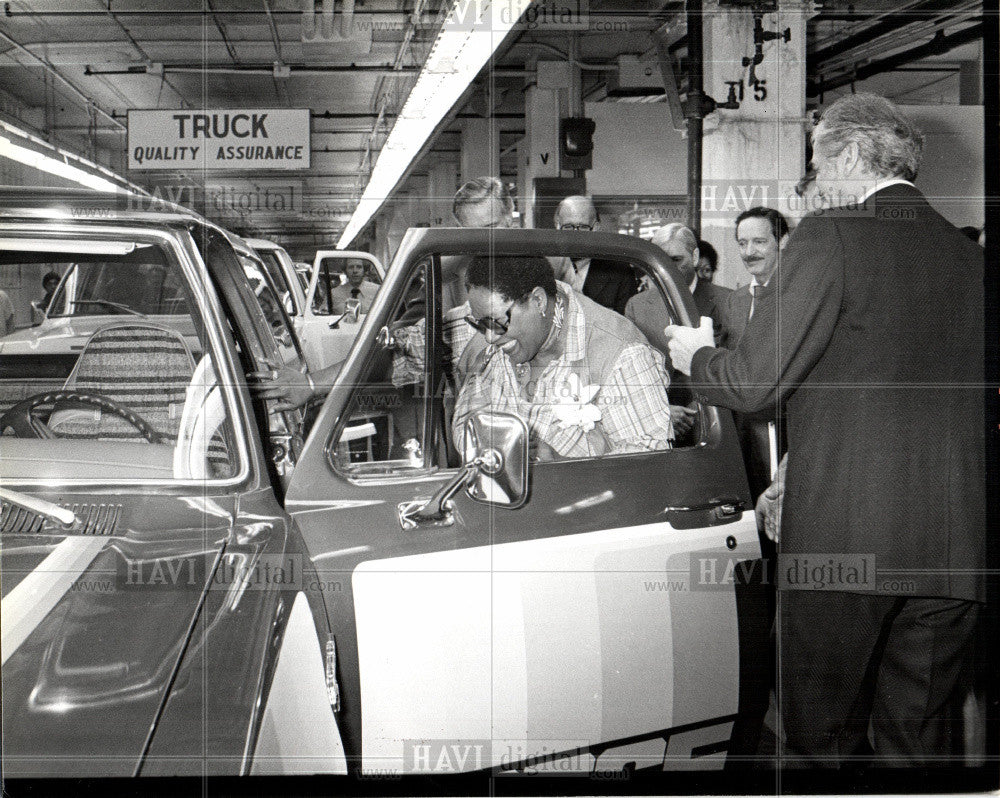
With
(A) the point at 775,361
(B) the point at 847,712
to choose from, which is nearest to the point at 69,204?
(A) the point at 775,361

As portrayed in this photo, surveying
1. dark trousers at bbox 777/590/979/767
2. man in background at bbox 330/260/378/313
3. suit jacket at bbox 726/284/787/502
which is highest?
man in background at bbox 330/260/378/313

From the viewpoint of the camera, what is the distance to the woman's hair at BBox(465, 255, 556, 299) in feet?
6.96

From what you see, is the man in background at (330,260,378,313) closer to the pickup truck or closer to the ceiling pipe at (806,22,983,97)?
the pickup truck

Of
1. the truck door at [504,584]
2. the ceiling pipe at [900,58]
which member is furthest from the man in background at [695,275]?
the ceiling pipe at [900,58]

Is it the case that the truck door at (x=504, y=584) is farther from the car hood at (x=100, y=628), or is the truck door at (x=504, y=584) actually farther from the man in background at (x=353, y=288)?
the car hood at (x=100, y=628)

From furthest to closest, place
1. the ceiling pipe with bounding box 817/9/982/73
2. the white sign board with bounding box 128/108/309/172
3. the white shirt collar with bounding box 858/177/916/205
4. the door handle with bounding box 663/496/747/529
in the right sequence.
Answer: the ceiling pipe with bounding box 817/9/982/73 → the white sign board with bounding box 128/108/309/172 → the door handle with bounding box 663/496/747/529 → the white shirt collar with bounding box 858/177/916/205

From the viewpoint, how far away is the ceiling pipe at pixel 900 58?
4820 mm

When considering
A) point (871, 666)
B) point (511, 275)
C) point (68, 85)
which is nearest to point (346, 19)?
point (68, 85)

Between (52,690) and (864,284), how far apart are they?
1.62 meters

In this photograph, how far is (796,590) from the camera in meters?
2.16

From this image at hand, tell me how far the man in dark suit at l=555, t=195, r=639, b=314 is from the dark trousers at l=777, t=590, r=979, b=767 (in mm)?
749

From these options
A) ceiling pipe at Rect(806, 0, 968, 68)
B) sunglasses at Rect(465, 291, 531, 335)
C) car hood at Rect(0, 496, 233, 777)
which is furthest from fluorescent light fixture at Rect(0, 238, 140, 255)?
ceiling pipe at Rect(806, 0, 968, 68)

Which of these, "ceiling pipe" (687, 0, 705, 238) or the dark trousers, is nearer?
the dark trousers

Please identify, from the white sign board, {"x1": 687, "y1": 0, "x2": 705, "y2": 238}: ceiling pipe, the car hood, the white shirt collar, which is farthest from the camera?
{"x1": 687, "y1": 0, "x2": 705, "y2": 238}: ceiling pipe
